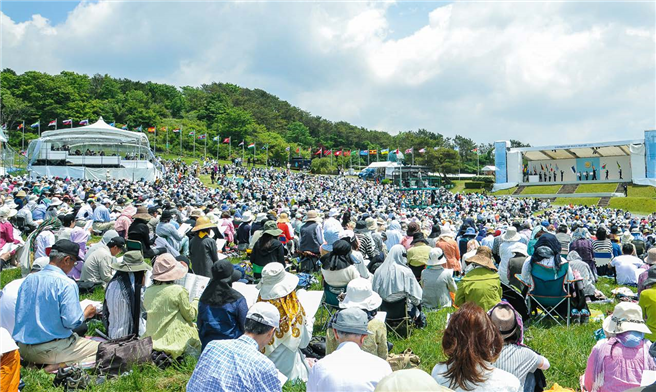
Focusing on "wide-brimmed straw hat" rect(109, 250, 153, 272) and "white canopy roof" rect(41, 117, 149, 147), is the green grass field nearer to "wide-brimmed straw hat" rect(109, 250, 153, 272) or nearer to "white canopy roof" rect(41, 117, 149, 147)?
"wide-brimmed straw hat" rect(109, 250, 153, 272)

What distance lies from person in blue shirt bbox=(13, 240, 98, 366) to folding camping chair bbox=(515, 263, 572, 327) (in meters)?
5.06

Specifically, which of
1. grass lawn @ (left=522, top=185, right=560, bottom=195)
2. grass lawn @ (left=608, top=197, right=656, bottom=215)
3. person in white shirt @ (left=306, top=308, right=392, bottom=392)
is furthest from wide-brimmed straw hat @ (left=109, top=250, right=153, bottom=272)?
grass lawn @ (left=522, top=185, right=560, bottom=195)

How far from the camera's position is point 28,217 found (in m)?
12.1

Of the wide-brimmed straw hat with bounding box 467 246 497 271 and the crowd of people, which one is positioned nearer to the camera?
the crowd of people

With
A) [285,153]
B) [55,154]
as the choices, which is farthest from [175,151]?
[55,154]

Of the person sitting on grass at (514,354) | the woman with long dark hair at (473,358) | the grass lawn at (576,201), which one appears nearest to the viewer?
the woman with long dark hair at (473,358)

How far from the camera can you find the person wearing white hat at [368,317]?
4.20 metres

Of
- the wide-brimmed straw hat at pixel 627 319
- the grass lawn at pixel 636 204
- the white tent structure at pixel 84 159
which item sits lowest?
the grass lawn at pixel 636 204

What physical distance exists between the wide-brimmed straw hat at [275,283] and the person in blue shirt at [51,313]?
1686 millimetres

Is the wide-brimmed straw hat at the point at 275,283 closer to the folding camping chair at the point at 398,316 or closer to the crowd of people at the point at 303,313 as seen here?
the crowd of people at the point at 303,313

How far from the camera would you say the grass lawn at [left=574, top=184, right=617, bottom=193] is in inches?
1789

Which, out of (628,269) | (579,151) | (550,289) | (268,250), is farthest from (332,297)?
(579,151)

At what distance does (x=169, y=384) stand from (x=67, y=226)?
568 cm

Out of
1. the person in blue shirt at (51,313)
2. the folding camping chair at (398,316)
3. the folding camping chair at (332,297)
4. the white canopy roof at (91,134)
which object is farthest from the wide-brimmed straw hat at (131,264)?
the white canopy roof at (91,134)
